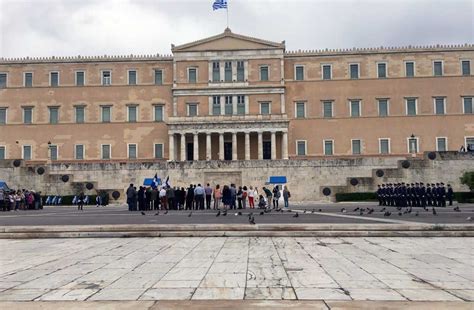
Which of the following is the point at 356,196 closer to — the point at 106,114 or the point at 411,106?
the point at 411,106

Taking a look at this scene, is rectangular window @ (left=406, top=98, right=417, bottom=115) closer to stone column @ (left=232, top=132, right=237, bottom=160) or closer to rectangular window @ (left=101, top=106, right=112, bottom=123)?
stone column @ (left=232, top=132, right=237, bottom=160)

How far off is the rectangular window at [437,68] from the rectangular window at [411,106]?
3.70 meters

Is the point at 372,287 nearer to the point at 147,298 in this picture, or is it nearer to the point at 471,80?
the point at 147,298

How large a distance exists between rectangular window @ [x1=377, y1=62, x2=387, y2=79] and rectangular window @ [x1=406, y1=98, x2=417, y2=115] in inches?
147

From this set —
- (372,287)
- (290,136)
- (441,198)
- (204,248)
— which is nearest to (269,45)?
(290,136)

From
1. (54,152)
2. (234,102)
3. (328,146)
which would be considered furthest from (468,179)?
(54,152)

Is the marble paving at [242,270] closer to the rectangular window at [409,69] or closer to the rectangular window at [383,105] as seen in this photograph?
the rectangular window at [383,105]

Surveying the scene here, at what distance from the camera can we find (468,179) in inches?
1309

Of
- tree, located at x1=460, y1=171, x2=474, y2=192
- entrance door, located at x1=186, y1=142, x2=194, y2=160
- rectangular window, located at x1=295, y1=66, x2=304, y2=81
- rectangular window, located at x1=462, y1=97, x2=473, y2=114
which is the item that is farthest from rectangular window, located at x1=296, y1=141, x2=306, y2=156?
tree, located at x1=460, y1=171, x2=474, y2=192

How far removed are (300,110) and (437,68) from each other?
606 inches

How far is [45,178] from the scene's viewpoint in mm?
36000

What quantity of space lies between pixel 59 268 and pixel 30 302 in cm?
229

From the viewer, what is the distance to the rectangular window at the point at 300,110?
53375 millimetres

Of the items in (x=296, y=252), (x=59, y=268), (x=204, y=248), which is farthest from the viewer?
(x=204, y=248)
